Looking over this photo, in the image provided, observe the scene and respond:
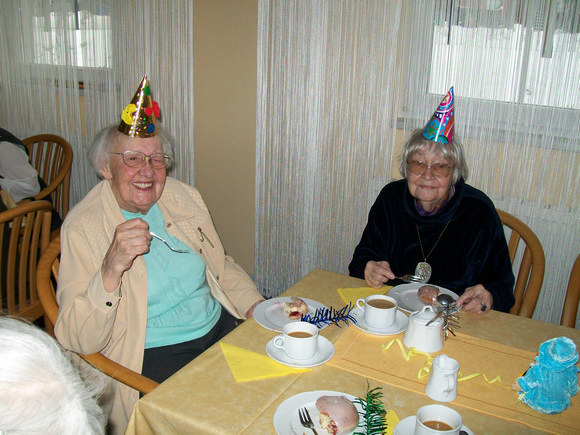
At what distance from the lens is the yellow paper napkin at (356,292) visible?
1559mm

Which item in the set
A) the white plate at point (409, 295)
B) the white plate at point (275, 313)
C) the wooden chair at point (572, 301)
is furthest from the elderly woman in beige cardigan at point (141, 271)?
the wooden chair at point (572, 301)

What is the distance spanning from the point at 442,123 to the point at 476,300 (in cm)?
64

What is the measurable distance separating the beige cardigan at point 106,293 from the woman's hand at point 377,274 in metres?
0.42

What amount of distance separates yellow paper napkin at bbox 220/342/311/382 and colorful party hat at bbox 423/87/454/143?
1025 mm

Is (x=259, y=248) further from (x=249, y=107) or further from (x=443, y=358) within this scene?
(x=443, y=358)

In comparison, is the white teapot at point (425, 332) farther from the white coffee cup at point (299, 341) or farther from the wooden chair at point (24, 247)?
the wooden chair at point (24, 247)

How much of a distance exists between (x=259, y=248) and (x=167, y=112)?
1039mm

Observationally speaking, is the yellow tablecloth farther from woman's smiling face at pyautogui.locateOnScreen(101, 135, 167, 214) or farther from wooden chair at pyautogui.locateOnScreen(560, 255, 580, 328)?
woman's smiling face at pyautogui.locateOnScreen(101, 135, 167, 214)

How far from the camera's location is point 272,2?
277 centimetres

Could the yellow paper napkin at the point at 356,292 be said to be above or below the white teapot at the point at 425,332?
below

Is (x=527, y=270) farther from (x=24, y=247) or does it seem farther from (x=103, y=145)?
(x=24, y=247)

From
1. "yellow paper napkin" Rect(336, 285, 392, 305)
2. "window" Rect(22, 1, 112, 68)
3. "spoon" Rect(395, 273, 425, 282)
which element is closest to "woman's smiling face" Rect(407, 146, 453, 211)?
"spoon" Rect(395, 273, 425, 282)

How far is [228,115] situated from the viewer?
3145 millimetres

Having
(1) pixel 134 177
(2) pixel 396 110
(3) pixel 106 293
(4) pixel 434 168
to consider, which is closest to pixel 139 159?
(1) pixel 134 177
